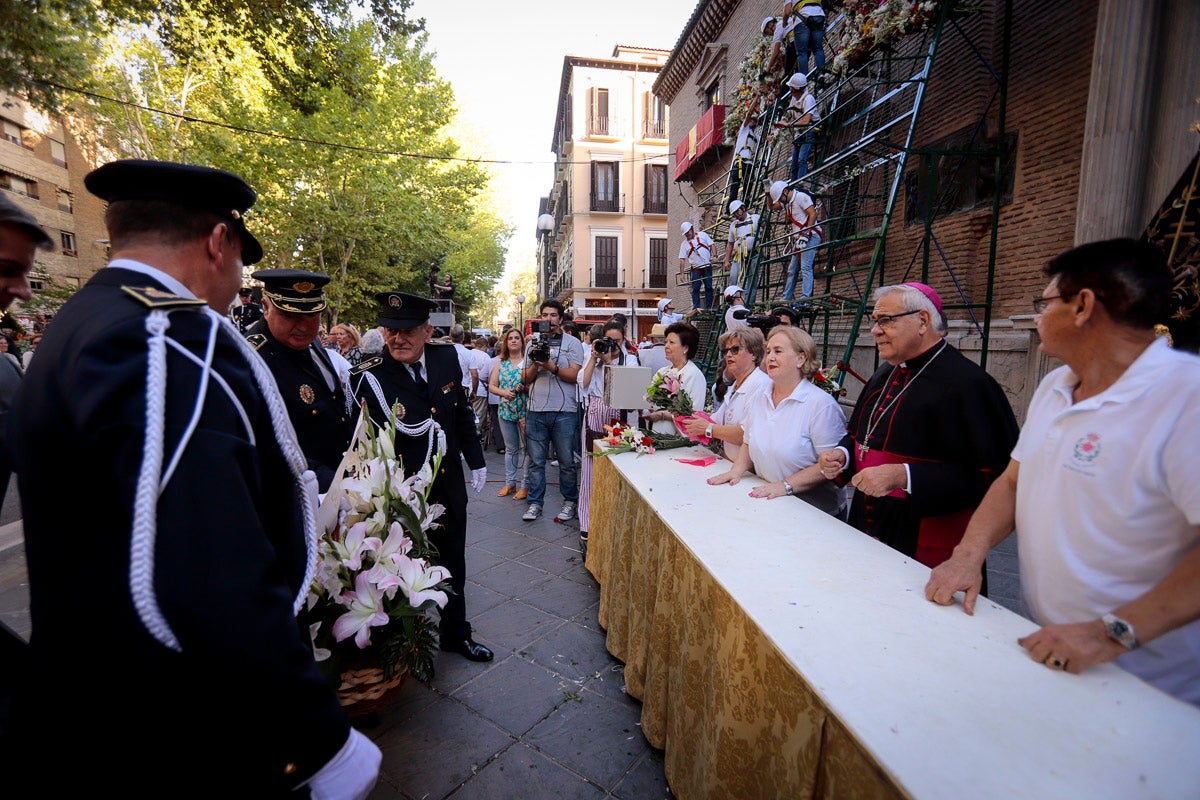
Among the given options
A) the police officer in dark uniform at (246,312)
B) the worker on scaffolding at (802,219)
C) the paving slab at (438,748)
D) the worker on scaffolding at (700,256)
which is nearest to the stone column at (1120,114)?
the worker on scaffolding at (802,219)

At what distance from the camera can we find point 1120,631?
50.0 inches

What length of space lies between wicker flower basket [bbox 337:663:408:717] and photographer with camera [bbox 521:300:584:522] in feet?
11.2

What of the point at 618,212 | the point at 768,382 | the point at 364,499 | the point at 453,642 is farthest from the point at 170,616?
the point at 618,212

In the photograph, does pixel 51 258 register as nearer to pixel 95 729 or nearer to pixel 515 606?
pixel 515 606

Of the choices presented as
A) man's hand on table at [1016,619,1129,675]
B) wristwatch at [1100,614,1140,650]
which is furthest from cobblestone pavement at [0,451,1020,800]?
wristwatch at [1100,614,1140,650]

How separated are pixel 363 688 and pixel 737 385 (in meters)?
2.72

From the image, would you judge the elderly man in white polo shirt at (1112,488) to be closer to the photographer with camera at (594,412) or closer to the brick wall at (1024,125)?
the photographer with camera at (594,412)

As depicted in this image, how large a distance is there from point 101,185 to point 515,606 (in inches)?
128

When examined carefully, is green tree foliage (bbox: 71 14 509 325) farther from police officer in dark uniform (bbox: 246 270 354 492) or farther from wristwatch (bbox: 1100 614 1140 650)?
wristwatch (bbox: 1100 614 1140 650)

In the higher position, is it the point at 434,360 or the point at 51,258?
the point at 51,258

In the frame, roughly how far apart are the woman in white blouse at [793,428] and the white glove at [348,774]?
2.03 meters

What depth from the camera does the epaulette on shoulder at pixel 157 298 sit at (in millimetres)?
1044

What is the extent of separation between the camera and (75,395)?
96 cm

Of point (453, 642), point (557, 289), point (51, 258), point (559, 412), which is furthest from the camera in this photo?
point (557, 289)
